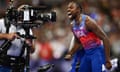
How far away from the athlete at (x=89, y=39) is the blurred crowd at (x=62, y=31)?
2.95 metres

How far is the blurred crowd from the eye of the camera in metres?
13.5

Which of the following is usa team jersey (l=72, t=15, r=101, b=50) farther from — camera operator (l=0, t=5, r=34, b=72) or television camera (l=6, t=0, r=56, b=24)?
camera operator (l=0, t=5, r=34, b=72)

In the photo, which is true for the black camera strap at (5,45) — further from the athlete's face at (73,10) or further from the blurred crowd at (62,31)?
the blurred crowd at (62,31)

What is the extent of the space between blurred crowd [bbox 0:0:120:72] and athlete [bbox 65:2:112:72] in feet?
9.69

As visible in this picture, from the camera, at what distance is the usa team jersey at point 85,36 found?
968cm

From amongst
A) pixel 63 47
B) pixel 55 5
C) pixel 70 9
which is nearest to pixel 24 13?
pixel 70 9

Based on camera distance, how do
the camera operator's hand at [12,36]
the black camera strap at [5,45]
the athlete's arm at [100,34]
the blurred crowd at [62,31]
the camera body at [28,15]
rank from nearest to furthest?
the camera operator's hand at [12,36]
the camera body at [28,15]
the black camera strap at [5,45]
the athlete's arm at [100,34]
the blurred crowd at [62,31]

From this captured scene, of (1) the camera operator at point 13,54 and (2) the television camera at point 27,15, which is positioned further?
(1) the camera operator at point 13,54

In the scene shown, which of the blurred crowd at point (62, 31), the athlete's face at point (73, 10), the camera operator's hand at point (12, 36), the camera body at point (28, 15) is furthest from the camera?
the blurred crowd at point (62, 31)

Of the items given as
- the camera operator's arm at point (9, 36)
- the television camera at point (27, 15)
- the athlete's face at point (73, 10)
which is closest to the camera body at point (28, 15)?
the television camera at point (27, 15)

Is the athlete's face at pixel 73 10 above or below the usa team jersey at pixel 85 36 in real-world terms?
above

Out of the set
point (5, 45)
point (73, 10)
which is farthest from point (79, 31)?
point (5, 45)

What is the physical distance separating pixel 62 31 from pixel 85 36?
15.5 feet

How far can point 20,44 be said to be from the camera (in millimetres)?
9328
